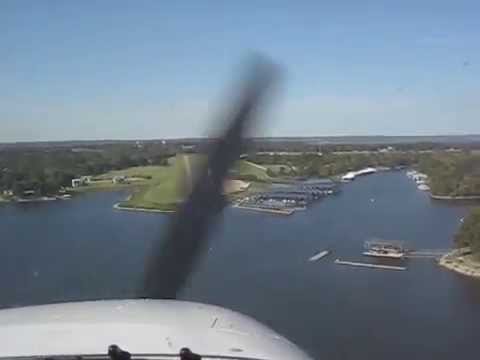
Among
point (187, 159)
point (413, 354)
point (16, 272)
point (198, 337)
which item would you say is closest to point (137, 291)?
point (187, 159)

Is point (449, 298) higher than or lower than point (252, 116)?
lower

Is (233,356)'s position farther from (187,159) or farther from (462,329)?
(462,329)

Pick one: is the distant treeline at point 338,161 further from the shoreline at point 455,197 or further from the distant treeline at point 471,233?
the distant treeline at point 471,233

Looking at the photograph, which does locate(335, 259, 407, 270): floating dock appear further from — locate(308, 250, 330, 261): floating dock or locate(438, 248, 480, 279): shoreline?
locate(438, 248, 480, 279): shoreline

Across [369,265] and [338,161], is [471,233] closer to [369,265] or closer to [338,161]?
[369,265]

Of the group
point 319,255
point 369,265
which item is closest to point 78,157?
point 319,255

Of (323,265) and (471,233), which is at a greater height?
(471,233)
